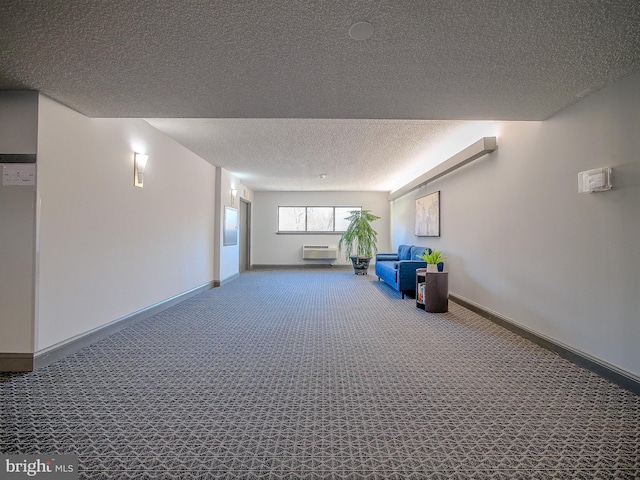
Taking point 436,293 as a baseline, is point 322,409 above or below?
below

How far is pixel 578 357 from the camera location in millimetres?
2721

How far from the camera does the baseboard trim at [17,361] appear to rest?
2605 mm

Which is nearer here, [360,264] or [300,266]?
[360,264]

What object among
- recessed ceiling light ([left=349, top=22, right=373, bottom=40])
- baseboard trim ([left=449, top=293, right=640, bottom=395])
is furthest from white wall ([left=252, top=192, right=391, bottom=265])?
recessed ceiling light ([left=349, top=22, right=373, bottom=40])

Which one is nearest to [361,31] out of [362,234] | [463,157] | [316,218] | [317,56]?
[317,56]

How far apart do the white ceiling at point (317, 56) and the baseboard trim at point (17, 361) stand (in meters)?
2.23

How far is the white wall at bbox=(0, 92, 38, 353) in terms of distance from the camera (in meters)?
2.63

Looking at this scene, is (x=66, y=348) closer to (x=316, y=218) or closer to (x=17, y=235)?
(x=17, y=235)

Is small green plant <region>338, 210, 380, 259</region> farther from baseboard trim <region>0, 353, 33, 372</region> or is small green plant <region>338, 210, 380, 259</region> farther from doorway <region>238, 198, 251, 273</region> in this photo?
baseboard trim <region>0, 353, 33, 372</region>

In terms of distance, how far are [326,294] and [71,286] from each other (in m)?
3.96

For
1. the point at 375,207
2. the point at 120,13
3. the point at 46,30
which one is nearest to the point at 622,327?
the point at 120,13

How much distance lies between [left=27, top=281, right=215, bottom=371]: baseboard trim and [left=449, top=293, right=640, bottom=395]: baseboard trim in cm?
463

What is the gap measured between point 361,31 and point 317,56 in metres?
0.39

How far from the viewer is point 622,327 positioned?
2361 millimetres
